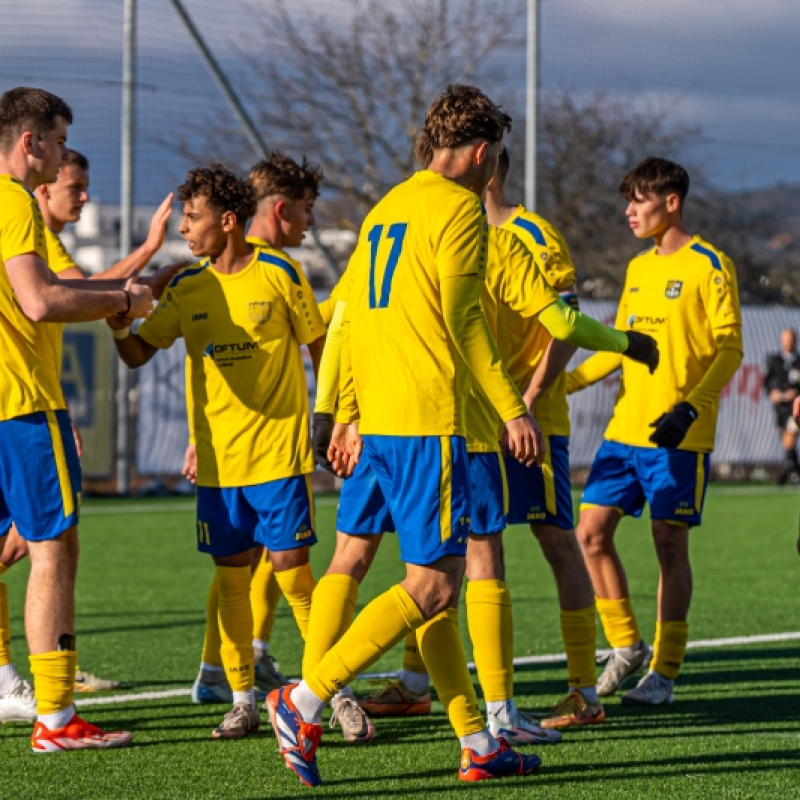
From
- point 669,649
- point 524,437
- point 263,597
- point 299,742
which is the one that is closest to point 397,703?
point 263,597

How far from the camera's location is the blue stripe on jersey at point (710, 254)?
20.6 feet

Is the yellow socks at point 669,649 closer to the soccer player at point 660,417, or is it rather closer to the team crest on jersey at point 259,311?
the soccer player at point 660,417

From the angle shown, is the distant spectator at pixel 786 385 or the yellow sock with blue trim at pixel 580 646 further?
the distant spectator at pixel 786 385

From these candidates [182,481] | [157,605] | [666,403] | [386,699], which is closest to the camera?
[386,699]

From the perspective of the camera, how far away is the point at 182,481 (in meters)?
19.1

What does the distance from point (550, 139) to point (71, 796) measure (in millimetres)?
26934

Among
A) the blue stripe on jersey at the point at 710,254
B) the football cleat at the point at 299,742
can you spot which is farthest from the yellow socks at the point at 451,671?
the blue stripe on jersey at the point at 710,254

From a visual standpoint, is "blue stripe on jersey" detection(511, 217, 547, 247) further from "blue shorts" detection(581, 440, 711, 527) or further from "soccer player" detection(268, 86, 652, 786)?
"blue shorts" detection(581, 440, 711, 527)

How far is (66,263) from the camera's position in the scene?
6000 mm

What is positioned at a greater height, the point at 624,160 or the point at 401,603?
the point at 624,160

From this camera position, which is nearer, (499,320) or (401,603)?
(401,603)

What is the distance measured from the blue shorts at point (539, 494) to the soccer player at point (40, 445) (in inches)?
64.2

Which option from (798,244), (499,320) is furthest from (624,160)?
(499,320)

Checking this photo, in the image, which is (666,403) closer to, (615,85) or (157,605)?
(157,605)
